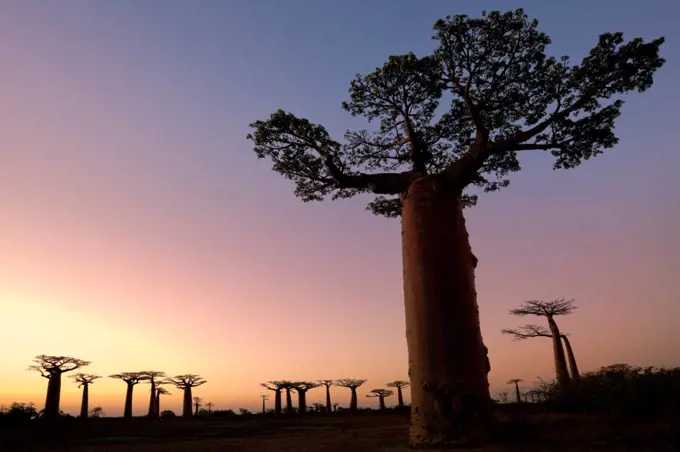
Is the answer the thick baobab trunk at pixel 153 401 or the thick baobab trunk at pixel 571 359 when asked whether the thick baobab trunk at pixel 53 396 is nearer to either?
the thick baobab trunk at pixel 153 401

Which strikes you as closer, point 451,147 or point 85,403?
point 451,147

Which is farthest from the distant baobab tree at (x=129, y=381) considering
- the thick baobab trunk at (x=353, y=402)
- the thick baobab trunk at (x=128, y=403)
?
the thick baobab trunk at (x=353, y=402)

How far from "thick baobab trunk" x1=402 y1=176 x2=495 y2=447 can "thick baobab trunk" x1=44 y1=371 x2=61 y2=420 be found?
1271 inches

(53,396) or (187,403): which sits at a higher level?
(53,396)

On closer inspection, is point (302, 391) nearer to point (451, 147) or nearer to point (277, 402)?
point (277, 402)

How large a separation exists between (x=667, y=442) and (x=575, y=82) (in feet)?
21.0

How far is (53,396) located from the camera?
32.2 metres

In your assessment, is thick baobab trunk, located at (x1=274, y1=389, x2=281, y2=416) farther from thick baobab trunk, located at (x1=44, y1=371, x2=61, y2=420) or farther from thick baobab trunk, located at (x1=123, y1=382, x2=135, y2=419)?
thick baobab trunk, located at (x1=44, y1=371, x2=61, y2=420)

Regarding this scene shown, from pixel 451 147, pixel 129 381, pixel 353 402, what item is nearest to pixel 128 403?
pixel 129 381

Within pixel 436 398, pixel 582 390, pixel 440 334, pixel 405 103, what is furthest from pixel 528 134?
pixel 582 390

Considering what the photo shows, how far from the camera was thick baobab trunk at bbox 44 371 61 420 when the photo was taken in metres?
30.4

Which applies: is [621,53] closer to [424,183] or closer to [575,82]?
[575,82]

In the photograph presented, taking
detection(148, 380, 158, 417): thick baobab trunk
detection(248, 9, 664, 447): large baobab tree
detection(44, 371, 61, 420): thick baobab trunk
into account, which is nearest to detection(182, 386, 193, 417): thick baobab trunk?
detection(148, 380, 158, 417): thick baobab trunk

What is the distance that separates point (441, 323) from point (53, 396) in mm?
35258
